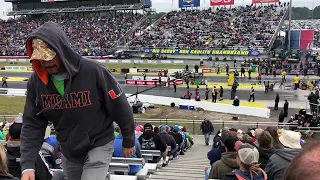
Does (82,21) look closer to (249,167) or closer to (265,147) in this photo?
(265,147)

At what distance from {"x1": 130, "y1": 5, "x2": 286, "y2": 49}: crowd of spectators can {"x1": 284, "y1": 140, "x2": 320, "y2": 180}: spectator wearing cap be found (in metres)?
51.2

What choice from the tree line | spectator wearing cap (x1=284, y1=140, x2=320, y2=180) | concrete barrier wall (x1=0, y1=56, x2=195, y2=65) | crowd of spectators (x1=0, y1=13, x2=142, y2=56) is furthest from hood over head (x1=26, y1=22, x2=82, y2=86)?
the tree line

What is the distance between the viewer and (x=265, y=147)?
4973mm

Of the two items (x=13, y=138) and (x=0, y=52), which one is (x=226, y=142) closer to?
(x=13, y=138)

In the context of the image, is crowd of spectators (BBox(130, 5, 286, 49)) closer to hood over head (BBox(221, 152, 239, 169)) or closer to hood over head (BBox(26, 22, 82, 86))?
hood over head (BBox(221, 152, 239, 169))

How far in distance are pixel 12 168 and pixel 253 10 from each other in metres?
66.3

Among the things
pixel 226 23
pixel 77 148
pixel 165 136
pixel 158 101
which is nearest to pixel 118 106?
pixel 77 148

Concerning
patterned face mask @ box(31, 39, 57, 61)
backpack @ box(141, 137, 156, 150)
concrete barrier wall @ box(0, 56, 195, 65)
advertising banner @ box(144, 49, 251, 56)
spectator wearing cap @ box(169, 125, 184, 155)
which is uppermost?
patterned face mask @ box(31, 39, 57, 61)

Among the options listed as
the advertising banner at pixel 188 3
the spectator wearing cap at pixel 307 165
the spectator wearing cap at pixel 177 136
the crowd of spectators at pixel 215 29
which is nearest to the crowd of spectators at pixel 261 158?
the spectator wearing cap at pixel 307 165

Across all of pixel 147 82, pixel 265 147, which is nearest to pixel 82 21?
pixel 147 82

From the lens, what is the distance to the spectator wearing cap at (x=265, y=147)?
4.89 m

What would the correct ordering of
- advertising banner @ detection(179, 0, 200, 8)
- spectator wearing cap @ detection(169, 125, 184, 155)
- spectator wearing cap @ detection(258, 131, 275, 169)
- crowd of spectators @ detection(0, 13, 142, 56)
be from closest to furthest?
1. spectator wearing cap @ detection(258, 131, 275, 169)
2. spectator wearing cap @ detection(169, 125, 184, 155)
3. crowd of spectators @ detection(0, 13, 142, 56)
4. advertising banner @ detection(179, 0, 200, 8)

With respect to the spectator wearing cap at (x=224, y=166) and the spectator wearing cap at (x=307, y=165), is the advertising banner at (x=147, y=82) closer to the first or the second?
the spectator wearing cap at (x=224, y=166)

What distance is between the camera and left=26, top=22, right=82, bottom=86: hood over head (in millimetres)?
2453
